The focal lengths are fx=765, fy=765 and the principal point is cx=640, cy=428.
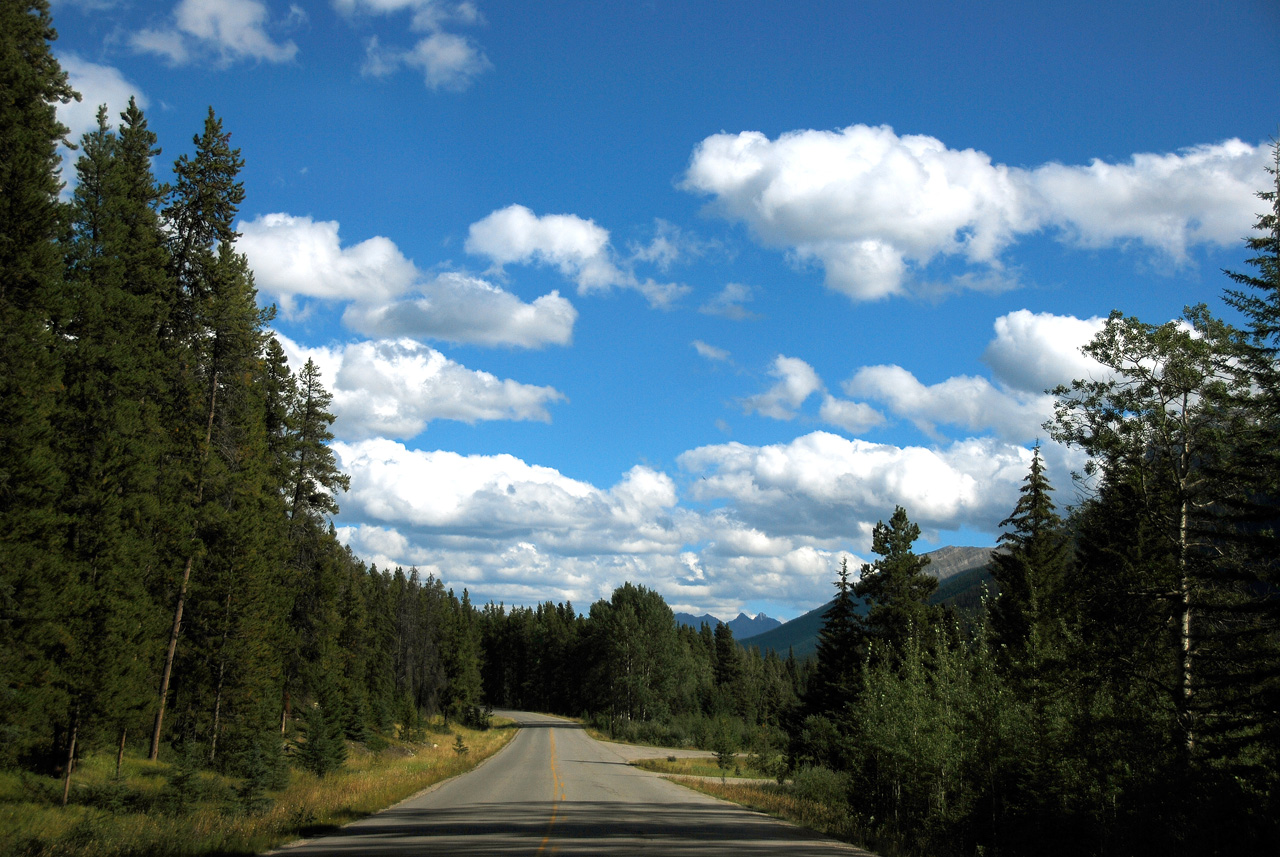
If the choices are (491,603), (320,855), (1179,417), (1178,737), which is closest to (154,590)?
(320,855)

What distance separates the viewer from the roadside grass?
39.4 ft

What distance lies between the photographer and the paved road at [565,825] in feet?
41.5

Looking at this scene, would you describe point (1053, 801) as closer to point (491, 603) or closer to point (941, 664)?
point (941, 664)

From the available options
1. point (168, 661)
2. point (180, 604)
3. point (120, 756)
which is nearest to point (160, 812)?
point (120, 756)

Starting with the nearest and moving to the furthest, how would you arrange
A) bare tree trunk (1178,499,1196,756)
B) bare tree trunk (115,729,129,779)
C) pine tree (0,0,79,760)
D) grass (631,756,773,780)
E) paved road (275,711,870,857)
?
paved road (275,711,870,857)
bare tree trunk (1178,499,1196,756)
pine tree (0,0,79,760)
bare tree trunk (115,729,129,779)
grass (631,756,773,780)

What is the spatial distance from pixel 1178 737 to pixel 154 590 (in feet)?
96.8

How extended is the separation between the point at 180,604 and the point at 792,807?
20.6 m

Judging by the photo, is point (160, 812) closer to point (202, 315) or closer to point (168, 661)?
point (168, 661)

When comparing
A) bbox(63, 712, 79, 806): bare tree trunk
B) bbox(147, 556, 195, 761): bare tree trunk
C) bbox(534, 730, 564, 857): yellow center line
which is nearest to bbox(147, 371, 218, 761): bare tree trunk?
bbox(147, 556, 195, 761): bare tree trunk

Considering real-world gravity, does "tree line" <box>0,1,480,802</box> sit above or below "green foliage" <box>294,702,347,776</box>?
above

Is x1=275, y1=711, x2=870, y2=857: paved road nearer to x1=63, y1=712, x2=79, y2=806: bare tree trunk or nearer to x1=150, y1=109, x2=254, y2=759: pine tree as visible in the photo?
x1=63, y1=712, x2=79, y2=806: bare tree trunk

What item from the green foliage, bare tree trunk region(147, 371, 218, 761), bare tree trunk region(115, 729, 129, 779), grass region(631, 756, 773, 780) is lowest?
grass region(631, 756, 773, 780)

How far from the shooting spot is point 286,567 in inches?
1375

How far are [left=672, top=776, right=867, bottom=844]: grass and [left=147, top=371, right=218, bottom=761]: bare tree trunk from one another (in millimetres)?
18586
